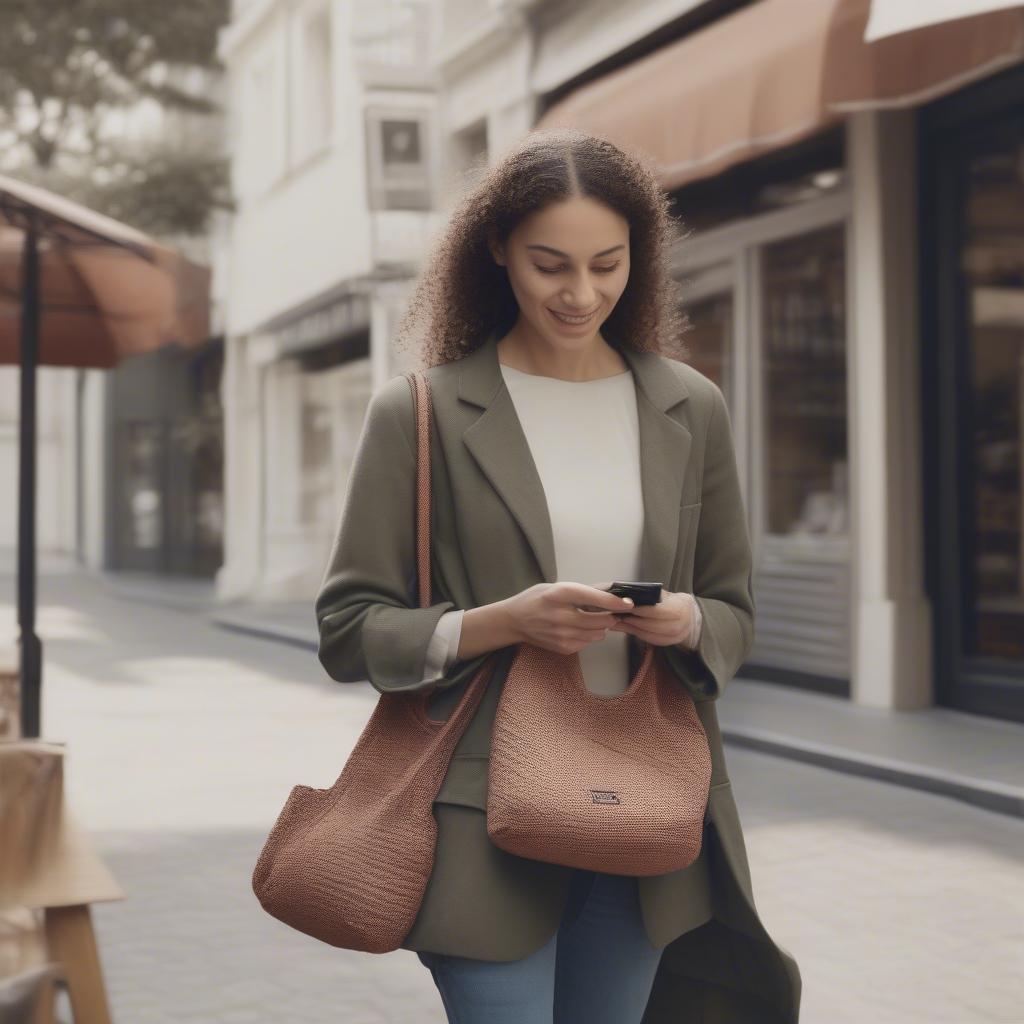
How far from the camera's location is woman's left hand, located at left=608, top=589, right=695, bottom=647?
6.74 feet

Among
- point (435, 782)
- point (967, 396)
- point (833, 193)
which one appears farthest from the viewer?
point (833, 193)

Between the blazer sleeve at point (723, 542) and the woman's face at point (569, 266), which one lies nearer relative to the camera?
the woman's face at point (569, 266)

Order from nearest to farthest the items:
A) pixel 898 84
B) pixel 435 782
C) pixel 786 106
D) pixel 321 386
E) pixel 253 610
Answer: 1. pixel 435 782
2. pixel 898 84
3. pixel 786 106
4. pixel 253 610
5. pixel 321 386

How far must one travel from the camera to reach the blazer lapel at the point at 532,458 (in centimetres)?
216

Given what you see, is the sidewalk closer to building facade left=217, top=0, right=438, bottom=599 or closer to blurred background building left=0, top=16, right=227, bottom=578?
building facade left=217, top=0, right=438, bottom=599

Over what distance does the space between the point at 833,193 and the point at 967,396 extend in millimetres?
1892

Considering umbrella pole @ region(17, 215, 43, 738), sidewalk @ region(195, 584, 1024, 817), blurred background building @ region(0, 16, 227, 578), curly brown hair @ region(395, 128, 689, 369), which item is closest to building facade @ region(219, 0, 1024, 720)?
sidewalk @ region(195, 584, 1024, 817)

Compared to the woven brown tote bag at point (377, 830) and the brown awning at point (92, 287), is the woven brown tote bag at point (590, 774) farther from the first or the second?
the brown awning at point (92, 287)

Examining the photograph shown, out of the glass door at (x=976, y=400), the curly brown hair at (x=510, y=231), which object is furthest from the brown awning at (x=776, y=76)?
the curly brown hair at (x=510, y=231)

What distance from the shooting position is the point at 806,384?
1243 cm

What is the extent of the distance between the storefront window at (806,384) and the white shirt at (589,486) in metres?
9.89

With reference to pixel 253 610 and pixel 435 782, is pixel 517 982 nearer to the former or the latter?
pixel 435 782

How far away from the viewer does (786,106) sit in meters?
9.99

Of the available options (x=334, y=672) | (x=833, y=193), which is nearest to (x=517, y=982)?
(x=334, y=672)
